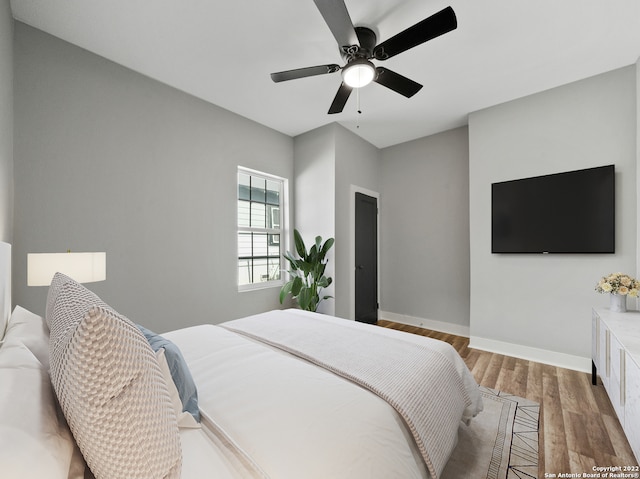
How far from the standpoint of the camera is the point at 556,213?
8.95 ft

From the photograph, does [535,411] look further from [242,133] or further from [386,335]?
[242,133]

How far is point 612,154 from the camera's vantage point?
251 cm

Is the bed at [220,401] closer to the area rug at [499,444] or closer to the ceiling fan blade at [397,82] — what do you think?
the area rug at [499,444]

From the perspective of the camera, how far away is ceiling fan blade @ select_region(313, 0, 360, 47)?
4.63 ft

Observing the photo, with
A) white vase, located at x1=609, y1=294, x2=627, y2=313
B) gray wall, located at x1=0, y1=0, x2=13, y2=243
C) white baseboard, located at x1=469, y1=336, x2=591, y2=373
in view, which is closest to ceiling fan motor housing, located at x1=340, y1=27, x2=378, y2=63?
gray wall, located at x1=0, y1=0, x2=13, y2=243

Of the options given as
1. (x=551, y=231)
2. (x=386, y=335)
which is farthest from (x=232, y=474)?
(x=551, y=231)

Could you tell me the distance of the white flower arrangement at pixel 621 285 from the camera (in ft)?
6.95

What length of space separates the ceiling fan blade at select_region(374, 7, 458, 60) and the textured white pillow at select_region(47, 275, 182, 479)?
1.95 metres

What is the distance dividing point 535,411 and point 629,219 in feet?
6.21

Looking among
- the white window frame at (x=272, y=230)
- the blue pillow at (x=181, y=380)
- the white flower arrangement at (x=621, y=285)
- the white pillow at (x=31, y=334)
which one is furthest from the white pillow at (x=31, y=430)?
the white flower arrangement at (x=621, y=285)

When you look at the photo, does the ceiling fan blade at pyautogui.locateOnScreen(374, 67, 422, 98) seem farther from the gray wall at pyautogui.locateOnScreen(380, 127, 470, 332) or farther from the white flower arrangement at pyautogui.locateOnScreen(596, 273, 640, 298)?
the white flower arrangement at pyautogui.locateOnScreen(596, 273, 640, 298)

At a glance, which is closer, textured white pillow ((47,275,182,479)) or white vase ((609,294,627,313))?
textured white pillow ((47,275,182,479))

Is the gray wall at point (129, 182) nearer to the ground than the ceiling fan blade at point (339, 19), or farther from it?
nearer to the ground

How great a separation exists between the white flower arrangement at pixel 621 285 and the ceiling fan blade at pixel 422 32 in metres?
2.28
